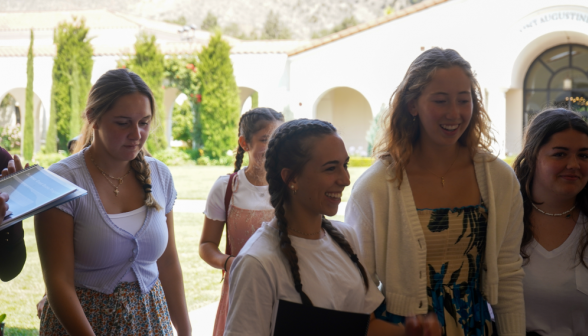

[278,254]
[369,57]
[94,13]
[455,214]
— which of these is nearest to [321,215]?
[278,254]

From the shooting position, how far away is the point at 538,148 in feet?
8.15

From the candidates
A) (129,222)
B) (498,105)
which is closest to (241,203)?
(129,222)

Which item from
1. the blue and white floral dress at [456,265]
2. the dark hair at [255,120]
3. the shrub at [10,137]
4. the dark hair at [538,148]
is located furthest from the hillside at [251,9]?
the blue and white floral dress at [456,265]

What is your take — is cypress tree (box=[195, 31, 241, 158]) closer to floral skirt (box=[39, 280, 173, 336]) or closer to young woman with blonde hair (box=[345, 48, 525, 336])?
floral skirt (box=[39, 280, 173, 336])

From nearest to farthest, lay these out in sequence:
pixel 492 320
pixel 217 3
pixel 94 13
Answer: pixel 492 320
pixel 94 13
pixel 217 3

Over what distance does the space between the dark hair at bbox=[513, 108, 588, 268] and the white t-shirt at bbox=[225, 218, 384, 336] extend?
3.26 ft

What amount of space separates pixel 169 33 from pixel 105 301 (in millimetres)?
46623

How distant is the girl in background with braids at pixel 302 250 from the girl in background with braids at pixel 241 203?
2.74ft

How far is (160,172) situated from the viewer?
238 centimetres

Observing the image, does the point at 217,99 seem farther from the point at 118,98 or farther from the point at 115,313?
the point at 115,313

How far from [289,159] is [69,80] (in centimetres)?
2022

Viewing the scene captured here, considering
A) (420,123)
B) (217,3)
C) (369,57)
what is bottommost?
(420,123)

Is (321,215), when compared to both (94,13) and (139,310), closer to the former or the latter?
(139,310)

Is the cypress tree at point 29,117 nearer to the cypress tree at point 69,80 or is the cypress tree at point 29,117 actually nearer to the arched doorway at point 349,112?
the cypress tree at point 69,80
